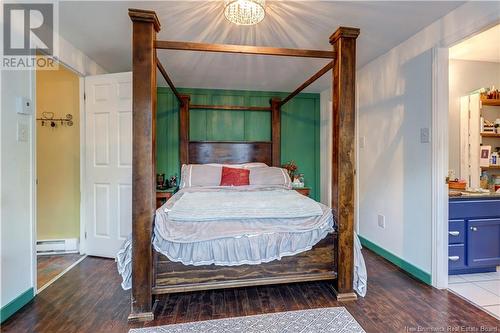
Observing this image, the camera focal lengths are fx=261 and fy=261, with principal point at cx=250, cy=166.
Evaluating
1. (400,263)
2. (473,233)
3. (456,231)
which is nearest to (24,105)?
(400,263)

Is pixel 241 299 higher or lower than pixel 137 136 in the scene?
lower

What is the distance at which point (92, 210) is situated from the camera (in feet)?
10.3

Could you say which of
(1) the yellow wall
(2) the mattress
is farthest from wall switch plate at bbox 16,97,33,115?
(2) the mattress

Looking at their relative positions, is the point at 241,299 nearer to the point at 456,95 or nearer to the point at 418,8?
the point at 418,8

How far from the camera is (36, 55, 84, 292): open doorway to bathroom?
10.8ft

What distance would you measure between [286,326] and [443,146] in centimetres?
202

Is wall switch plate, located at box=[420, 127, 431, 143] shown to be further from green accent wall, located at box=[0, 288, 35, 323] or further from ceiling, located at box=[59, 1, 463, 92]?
green accent wall, located at box=[0, 288, 35, 323]

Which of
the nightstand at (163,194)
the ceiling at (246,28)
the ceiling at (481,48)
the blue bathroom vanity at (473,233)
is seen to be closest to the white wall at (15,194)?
the ceiling at (246,28)

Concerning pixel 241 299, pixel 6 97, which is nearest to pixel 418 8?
pixel 241 299

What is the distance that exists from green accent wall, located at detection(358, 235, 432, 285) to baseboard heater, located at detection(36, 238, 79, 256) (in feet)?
12.3

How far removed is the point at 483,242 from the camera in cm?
259

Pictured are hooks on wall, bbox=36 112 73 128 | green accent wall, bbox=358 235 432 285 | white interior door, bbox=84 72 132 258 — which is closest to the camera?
green accent wall, bbox=358 235 432 285

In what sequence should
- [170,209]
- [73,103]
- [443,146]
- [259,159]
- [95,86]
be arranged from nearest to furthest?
1. [170,209]
2. [443,146]
3. [95,86]
4. [73,103]
5. [259,159]

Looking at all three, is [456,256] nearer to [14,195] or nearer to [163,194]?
[163,194]
